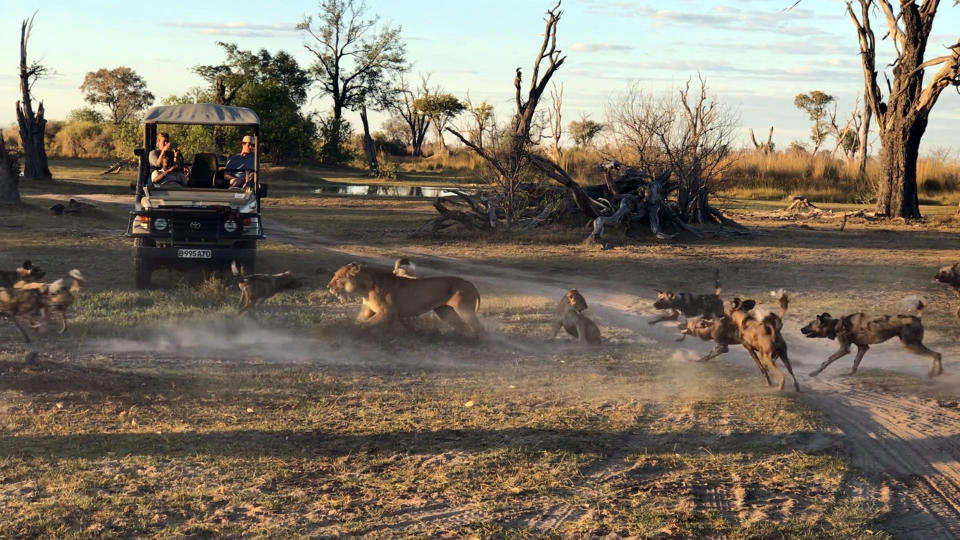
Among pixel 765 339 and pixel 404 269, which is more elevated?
pixel 404 269

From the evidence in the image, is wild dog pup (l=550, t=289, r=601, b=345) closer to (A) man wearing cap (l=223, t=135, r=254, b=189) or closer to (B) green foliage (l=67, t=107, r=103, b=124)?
(A) man wearing cap (l=223, t=135, r=254, b=189)

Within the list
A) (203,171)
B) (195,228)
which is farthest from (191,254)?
(203,171)

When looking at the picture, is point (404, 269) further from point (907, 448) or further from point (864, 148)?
point (864, 148)

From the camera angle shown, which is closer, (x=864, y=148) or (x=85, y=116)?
(x=864, y=148)

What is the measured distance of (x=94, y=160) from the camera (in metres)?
52.4

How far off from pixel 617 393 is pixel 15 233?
50.0 ft

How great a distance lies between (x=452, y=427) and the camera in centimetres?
678

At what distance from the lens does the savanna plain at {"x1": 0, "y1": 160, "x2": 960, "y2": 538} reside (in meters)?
5.17

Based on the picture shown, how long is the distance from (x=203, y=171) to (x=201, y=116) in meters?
0.80

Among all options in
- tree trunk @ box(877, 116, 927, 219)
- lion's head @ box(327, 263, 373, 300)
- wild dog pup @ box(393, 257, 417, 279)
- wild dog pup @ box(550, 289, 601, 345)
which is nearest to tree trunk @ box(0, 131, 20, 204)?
wild dog pup @ box(393, 257, 417, 279)

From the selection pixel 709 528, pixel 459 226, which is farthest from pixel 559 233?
pixel 709 528

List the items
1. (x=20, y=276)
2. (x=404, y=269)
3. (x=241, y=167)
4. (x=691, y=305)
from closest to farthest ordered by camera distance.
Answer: (x=404, y=269)
(x=20, y=276)
(x=691, y=305)
(x=241, y=167)

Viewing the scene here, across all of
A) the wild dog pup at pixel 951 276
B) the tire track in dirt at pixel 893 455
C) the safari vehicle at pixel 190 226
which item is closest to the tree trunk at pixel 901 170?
the wild dog pup at pixel 951 276

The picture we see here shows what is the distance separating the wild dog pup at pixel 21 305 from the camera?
900 cm
